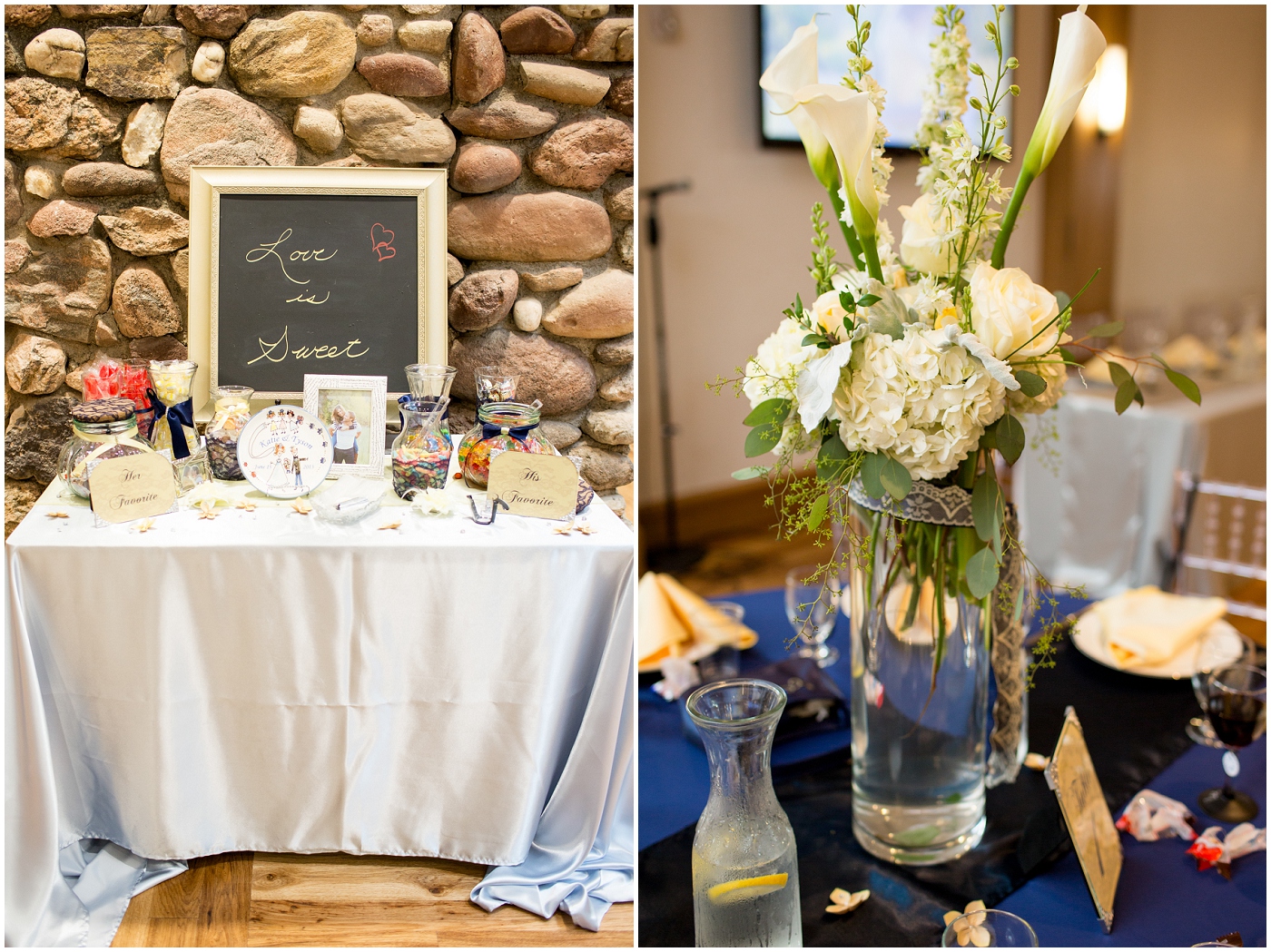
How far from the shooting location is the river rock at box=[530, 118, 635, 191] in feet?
5.36

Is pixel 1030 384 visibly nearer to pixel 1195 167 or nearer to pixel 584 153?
pixel 584 153

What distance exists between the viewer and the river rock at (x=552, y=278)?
66.3 inches

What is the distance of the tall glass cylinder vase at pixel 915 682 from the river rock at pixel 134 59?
4.64 ft

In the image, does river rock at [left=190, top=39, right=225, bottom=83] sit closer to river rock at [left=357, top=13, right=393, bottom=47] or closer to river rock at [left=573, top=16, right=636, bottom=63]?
river rock at [left=357, top=13, right=393, bottom=47]

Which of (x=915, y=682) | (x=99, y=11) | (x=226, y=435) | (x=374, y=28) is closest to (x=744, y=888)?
(x=915, y=682)

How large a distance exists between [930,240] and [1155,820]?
65 centimetres

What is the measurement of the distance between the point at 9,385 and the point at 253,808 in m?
0.90

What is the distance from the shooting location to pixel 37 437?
65.1 inches

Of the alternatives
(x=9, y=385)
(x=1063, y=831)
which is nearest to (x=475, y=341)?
(x=9, y=385)

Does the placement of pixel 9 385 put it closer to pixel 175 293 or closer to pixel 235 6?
pixel 175 293

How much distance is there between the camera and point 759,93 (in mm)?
3529

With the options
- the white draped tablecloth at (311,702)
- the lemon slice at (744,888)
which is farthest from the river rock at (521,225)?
the lemon slice at (744,888)

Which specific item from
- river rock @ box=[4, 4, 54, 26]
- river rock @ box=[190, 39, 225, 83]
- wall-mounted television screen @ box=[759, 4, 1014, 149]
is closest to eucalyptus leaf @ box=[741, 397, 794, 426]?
river rock @ box=[190, 39, 225, 83]

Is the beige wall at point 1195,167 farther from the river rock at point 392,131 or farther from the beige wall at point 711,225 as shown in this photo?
the river rock at point 392,131
